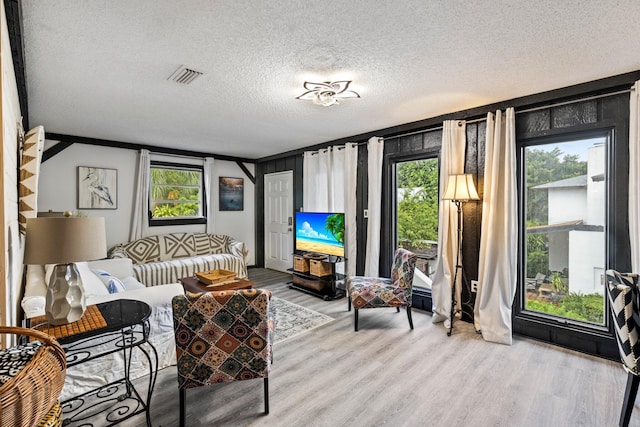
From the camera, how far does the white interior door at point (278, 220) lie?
5.88 meters

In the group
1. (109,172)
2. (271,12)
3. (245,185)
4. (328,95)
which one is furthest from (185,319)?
(245,185)

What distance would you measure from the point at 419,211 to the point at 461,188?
881 millimetres

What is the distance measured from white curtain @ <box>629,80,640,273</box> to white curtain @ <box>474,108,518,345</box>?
794 mm

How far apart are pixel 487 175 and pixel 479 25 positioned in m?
1.74

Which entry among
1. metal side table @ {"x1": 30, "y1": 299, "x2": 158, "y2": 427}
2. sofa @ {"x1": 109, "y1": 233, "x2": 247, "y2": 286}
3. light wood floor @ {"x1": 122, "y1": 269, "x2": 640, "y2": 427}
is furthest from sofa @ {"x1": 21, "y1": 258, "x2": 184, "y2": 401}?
sofa @ {"x1": 109, "y1": 233, "x2": 247, "y2": 286}

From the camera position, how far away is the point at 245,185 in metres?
6.45

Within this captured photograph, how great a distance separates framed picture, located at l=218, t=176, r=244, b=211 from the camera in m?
6.07

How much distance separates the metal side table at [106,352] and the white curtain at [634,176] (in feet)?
11.4

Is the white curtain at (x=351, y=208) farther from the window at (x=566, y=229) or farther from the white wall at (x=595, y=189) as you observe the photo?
the white wall at (x=595, y=189)

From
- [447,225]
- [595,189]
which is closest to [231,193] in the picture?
[447,225]

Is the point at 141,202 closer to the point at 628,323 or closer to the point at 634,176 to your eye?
the point at 628,323

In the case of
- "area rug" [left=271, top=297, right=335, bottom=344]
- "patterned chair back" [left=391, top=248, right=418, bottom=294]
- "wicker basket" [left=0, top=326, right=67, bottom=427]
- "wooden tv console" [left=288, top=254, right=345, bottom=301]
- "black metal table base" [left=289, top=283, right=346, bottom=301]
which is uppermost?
"wicker basket" [left=0, top=326, right=67, bottom=427]

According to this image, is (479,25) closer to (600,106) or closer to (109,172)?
(600,106)

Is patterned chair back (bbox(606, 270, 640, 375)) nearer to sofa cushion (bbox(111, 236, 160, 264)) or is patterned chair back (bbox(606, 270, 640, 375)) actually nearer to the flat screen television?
the flat screen television
